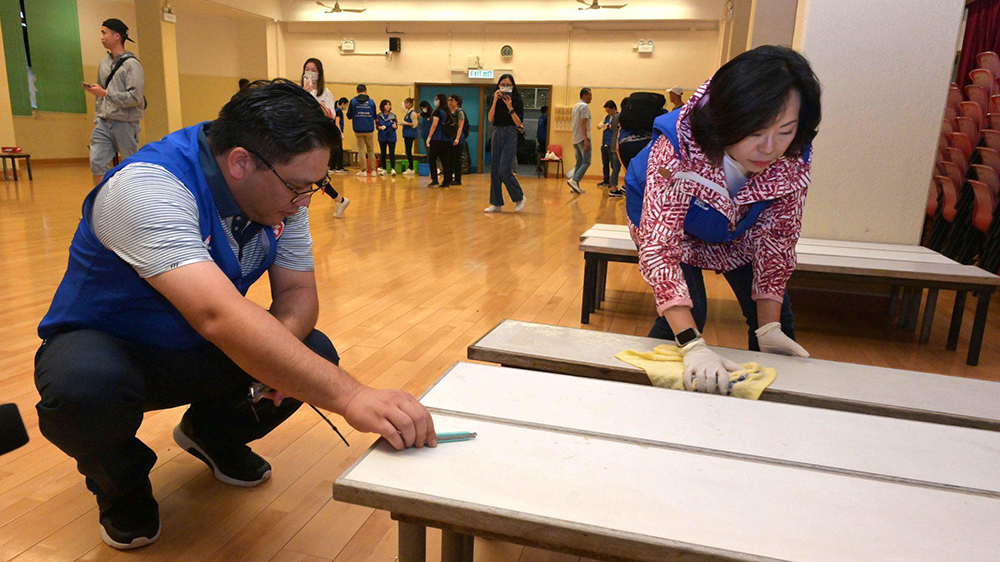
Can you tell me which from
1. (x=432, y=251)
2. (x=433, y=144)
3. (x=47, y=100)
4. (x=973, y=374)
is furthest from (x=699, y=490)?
(x=47, y=100)

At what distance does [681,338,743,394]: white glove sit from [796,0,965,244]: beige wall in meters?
2.32

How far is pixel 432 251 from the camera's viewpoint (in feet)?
15.4

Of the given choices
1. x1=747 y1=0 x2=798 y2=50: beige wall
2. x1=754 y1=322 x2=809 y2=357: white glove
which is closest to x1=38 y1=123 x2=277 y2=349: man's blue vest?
x1=754 y1=322 x2=809 y2=357: white glove

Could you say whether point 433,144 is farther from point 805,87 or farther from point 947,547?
point 947,547

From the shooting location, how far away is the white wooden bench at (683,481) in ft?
2.55

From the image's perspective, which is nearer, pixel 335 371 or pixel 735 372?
pixel 335 371

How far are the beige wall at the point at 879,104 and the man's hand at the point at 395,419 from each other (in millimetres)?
2963

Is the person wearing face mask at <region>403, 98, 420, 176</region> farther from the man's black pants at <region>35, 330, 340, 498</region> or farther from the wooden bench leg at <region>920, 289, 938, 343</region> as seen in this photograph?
the man's black pants at <region>35, 330, 340, 498</region>

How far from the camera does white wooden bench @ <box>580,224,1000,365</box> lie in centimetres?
266

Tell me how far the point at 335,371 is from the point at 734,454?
0.63m

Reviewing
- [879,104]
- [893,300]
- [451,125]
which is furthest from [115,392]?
[451,125]

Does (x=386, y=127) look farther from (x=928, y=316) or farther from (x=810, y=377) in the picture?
(x=810, y=377)

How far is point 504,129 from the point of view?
22.3ft

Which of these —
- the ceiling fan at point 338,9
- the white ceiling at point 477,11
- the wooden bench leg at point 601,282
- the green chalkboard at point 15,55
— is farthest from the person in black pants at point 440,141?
the green chalkboard at point 15,55
